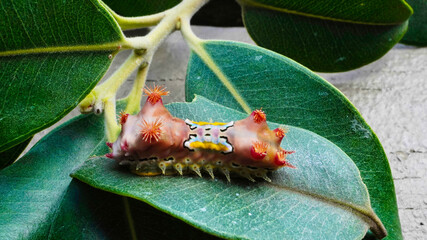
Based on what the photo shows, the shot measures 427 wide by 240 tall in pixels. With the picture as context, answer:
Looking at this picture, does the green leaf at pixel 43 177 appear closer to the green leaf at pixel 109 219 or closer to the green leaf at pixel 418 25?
the green leaf at pixel 109 219

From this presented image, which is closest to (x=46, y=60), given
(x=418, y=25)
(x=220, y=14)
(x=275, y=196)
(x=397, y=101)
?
(x=275, y=196)

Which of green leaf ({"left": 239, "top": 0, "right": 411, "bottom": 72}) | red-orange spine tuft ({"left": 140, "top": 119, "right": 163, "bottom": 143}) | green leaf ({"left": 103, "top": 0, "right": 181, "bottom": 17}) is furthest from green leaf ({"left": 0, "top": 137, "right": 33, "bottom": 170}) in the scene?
green leaf ({"left": 239, "top": 0, "right": 411, "bottom": 72})

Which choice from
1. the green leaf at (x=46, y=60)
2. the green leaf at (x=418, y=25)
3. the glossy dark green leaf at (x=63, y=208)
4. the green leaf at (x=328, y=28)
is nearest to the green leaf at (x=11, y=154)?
the glossy dark green leaf at (x=63, y=208)

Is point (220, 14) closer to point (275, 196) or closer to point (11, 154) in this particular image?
point (11, 154)

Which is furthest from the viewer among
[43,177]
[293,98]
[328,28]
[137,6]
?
[137,6]

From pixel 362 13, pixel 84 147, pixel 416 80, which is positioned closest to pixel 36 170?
pixel 84 147

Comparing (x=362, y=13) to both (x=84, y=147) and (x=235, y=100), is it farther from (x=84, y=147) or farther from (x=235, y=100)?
(x=84, y=147)

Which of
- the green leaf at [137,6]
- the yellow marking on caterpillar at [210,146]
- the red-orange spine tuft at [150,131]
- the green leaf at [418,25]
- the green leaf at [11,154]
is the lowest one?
the green leaf at [418,25]
